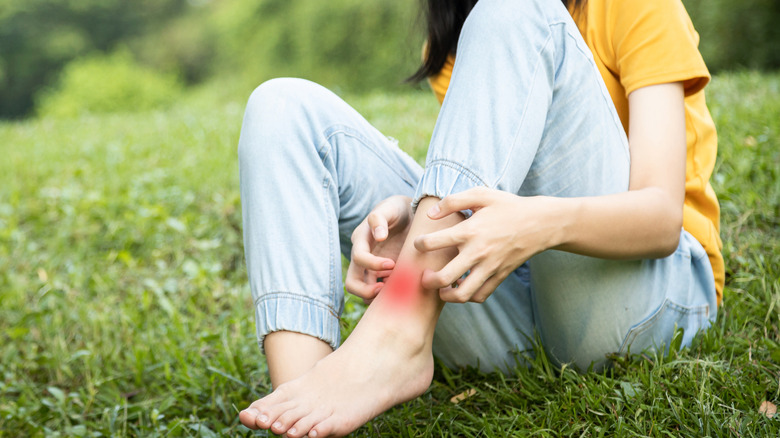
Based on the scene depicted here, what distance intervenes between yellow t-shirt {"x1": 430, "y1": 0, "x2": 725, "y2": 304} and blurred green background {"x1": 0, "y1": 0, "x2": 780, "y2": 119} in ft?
16.3

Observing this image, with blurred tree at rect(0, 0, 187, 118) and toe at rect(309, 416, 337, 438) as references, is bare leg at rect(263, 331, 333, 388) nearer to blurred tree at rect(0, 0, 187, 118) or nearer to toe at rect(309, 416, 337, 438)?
toe at rect(309, 416, 337, 438)

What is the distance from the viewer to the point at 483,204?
2.93ft

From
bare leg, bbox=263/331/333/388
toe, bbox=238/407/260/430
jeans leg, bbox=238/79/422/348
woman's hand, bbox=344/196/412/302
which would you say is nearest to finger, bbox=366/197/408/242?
woman's hand, bbox=344/196/412/302

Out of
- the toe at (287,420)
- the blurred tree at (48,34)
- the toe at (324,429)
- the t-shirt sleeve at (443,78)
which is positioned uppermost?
the blurred tree at (48,34)

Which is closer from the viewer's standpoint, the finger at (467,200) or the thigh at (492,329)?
the finger at (467,200)

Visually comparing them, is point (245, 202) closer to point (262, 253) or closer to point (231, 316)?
point (262, 253)

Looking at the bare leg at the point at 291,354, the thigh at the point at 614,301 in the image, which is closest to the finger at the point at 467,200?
the thigh at the point at 614,301

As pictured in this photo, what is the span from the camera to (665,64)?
1.08 metres

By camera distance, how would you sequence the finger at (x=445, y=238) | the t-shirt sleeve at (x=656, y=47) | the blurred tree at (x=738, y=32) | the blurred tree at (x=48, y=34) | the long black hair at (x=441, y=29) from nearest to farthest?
the finger at (x=445, y=238) → the t-shirt sleeve at (x=656, y=47) → the long black hair at (x=441, y=29) → the blurred tree at (x=738, y=32) → the blurred tree at (x=48, y=34)

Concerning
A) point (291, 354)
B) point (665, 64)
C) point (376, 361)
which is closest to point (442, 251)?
point (376, 361)

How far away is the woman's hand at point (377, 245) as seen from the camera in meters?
0.99

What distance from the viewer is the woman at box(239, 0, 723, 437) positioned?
3.04 feet

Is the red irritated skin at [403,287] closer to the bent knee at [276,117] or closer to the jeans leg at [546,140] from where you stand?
the jeans leg at [546,140]

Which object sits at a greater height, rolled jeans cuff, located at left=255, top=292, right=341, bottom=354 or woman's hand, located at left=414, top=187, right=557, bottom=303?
woman's hand, located at left=414, top=187, right=557, bottom=303
